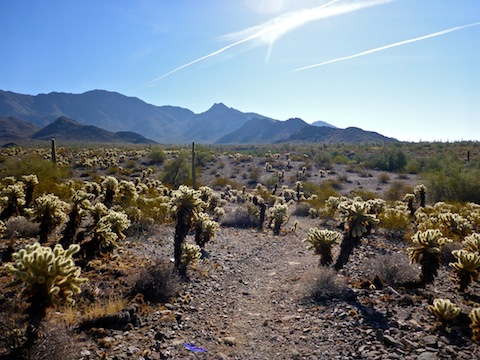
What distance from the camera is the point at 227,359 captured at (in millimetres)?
5105

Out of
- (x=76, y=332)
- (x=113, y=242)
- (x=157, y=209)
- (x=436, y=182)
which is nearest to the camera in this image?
(x=76, y=332)

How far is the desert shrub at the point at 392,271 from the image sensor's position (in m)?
7.64

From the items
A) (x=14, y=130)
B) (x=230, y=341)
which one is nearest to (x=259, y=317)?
(x=230, y=341)

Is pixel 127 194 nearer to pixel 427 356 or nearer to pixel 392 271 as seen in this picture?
pixel 392 271

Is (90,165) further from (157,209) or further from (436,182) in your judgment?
(436,182)

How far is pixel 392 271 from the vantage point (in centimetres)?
776

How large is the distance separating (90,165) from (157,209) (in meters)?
21.0

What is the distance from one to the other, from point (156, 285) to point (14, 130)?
160 meters

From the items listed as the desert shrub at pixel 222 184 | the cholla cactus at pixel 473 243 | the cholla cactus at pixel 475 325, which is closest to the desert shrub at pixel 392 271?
the cholla cactus at pixel 473 243

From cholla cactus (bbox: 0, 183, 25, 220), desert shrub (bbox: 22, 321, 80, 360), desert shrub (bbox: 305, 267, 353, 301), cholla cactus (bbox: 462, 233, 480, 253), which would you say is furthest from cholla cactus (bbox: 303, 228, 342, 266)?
cholla cactus (bbox: 0, 183, 25, 220)

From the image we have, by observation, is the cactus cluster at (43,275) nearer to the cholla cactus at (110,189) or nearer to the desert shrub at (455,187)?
the cholla cactus at (110,189)

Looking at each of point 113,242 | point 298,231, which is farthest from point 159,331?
point 298,231

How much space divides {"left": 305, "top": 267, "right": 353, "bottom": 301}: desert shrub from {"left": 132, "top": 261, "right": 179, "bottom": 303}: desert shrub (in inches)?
123

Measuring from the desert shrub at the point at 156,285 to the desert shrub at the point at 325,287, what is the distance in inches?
123
